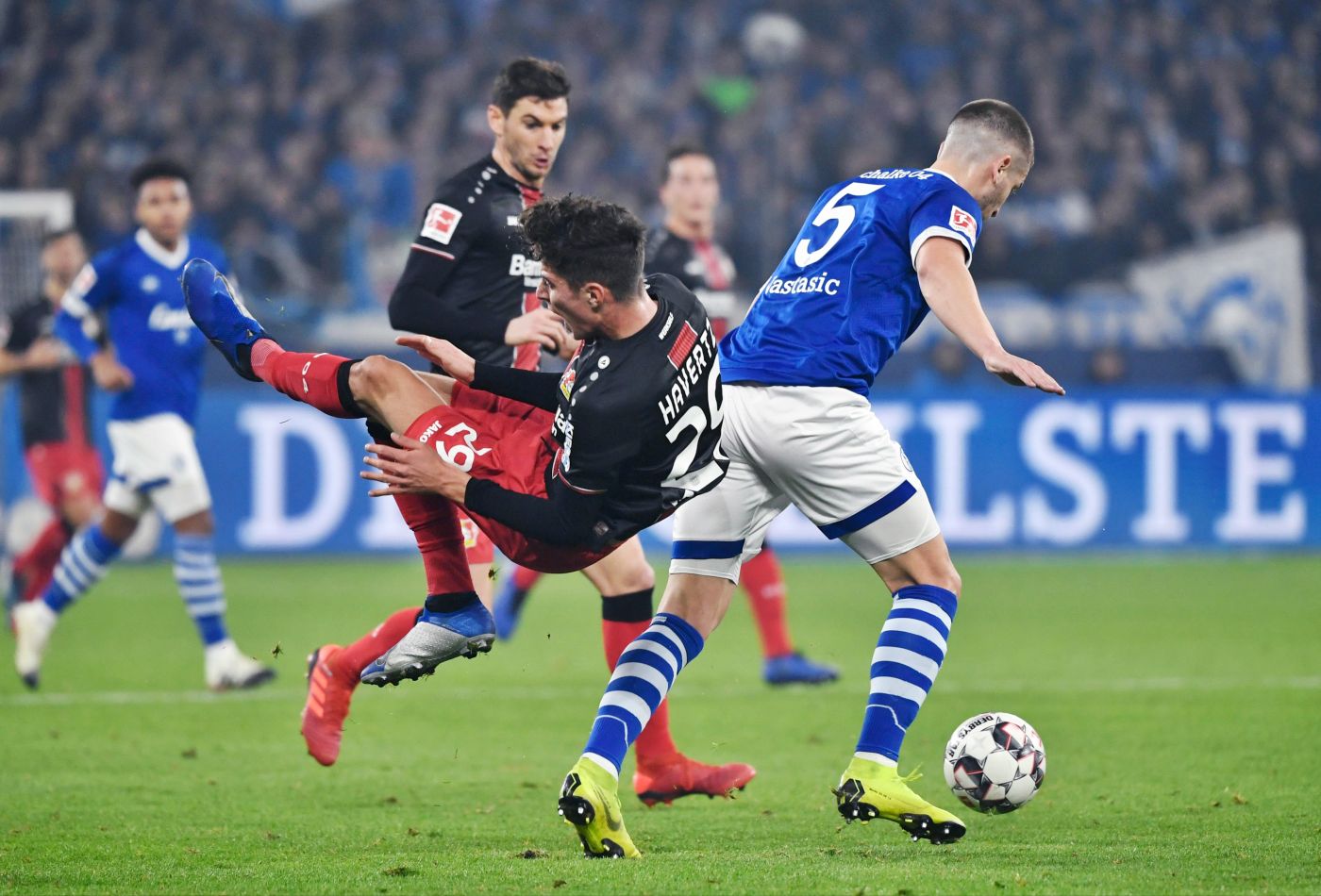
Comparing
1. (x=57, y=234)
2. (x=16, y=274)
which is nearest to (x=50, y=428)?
(x=57, y=234)

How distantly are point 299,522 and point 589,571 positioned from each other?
27.9 ft

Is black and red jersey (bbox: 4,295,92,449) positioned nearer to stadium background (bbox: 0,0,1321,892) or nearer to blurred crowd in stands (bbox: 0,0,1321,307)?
stadium background (bbox: 0,0,1321,892)

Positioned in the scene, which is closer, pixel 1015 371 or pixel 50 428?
pixel 1015 371

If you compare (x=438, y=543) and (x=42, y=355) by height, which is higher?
(x=42, y=355)

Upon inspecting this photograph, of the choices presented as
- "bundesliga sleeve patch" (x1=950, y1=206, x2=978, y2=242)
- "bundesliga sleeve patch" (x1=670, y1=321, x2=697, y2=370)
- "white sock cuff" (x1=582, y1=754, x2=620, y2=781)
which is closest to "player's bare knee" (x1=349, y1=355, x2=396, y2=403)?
"bundesliga sleeve patch" (x1=670, y1=321, x2=697, y2=370)

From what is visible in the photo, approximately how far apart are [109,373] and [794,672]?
358 cm

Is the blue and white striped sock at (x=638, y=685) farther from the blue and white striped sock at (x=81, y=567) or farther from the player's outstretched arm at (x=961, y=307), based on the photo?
the blue and white striped sock at (x=81, y=567)

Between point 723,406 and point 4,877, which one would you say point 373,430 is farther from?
point 4,877

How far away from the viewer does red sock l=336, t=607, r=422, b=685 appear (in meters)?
5.38

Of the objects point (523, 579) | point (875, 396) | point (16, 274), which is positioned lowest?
point (523, 579)

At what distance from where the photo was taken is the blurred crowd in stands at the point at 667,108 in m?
17.6

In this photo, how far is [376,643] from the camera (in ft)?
17.7

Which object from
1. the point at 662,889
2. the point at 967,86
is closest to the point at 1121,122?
the point at 967,86

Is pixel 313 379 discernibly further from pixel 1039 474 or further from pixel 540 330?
pixel 1039 474
